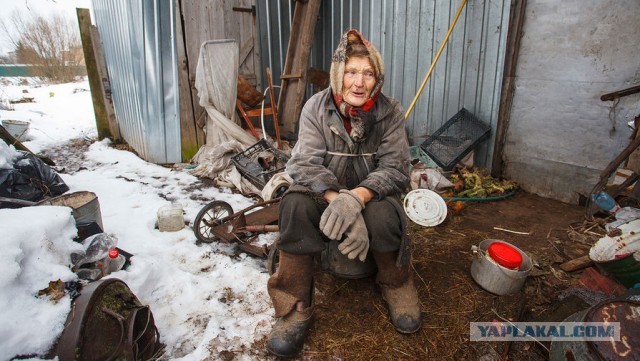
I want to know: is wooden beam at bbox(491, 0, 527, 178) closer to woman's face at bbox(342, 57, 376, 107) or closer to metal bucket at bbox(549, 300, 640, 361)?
woman's face at bbox(342, 57, 376, 107)

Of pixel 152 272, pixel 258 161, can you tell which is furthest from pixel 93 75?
pixel 152 272

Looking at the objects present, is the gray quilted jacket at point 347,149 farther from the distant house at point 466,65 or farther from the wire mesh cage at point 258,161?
the distant house at point 466,65

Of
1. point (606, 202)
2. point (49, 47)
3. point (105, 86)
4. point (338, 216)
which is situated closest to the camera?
point (338, 216)

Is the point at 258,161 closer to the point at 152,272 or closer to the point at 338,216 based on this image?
the point at 152,272

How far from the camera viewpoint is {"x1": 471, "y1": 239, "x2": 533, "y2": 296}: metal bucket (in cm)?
245

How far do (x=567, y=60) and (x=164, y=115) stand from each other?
5.71 metres

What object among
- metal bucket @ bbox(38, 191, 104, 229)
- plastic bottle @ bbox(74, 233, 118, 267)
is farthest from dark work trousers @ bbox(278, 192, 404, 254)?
metal bucket @ bbox(38, 191, 104, 229)

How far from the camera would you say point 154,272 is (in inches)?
107

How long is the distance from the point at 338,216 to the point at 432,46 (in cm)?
387

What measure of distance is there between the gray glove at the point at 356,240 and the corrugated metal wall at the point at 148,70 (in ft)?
15.6

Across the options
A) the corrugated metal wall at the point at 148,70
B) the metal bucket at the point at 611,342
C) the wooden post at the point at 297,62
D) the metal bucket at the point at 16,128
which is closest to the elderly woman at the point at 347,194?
the metal bucket at the point at 611,342

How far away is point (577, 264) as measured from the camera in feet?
9.32

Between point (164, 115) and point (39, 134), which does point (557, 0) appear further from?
point (39, 134)

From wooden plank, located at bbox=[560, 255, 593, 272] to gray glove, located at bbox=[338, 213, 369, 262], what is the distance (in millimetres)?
1987
